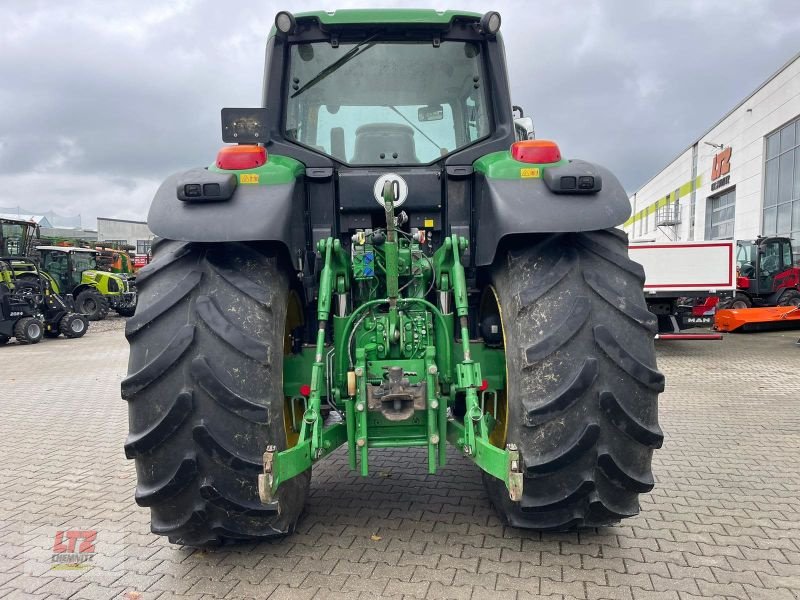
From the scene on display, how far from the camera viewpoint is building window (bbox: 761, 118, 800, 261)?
67.3 feet

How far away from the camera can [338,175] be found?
3.34 metres

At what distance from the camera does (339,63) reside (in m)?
3.52

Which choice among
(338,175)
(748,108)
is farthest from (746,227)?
(338,175)

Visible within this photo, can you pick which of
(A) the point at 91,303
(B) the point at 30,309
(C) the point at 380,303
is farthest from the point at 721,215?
(C) the point at 380,303

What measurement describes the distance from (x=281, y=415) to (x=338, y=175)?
1.35m

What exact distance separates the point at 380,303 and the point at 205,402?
0.98 meters

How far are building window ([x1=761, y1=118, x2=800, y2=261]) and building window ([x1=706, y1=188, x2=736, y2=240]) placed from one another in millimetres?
3468

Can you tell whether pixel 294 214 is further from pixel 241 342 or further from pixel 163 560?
pixel 163 560

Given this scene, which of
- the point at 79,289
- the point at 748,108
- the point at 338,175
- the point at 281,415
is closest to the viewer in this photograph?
the point at 281,415

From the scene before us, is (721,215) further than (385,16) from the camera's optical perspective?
Yes

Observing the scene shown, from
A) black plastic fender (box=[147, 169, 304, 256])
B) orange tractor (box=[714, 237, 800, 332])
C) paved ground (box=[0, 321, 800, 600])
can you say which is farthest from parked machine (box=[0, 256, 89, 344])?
orange tractor (box=[714, 237, 800, 332])

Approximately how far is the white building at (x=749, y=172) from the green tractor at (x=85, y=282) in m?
21.1

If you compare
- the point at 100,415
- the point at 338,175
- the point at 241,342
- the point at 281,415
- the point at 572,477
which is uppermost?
the point at 338,175

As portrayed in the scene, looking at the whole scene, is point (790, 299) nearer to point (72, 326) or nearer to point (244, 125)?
point (244, 125)
